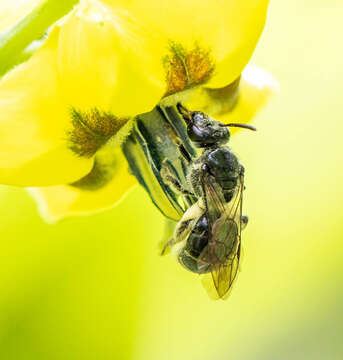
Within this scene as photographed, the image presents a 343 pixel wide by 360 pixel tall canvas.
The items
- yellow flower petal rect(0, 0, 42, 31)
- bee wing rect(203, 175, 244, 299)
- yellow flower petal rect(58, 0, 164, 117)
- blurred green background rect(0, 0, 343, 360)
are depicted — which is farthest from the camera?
blurred green background rect(0, 0, 343, 360)

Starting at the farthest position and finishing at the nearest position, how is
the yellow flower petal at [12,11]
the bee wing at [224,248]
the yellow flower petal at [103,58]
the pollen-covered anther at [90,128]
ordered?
1. the yellow flower petal at [12,11]
2. the bee wing at [224,248]
3. the pollen-covered anther at [90,128]
4. the yellow flower petal at [103,58]

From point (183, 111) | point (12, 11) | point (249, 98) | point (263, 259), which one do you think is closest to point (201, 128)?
point (183, 111)

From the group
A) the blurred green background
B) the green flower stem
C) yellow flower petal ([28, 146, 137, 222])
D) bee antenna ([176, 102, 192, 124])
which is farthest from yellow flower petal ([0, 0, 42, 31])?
the blurred green background

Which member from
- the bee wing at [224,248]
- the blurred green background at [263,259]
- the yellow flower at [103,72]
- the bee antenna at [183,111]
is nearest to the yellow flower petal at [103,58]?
the yellow flower at [103,72]

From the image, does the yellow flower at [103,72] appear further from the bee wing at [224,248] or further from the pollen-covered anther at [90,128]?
the bee wing at [224,248]

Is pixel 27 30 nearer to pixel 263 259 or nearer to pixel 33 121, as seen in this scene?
pixel 33 121

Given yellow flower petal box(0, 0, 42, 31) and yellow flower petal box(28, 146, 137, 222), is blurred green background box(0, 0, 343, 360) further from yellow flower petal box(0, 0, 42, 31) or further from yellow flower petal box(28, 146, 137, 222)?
yellow flower petal box(28, 146, 137, 222)

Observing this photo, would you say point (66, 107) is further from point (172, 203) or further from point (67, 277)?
point (67, 277)
